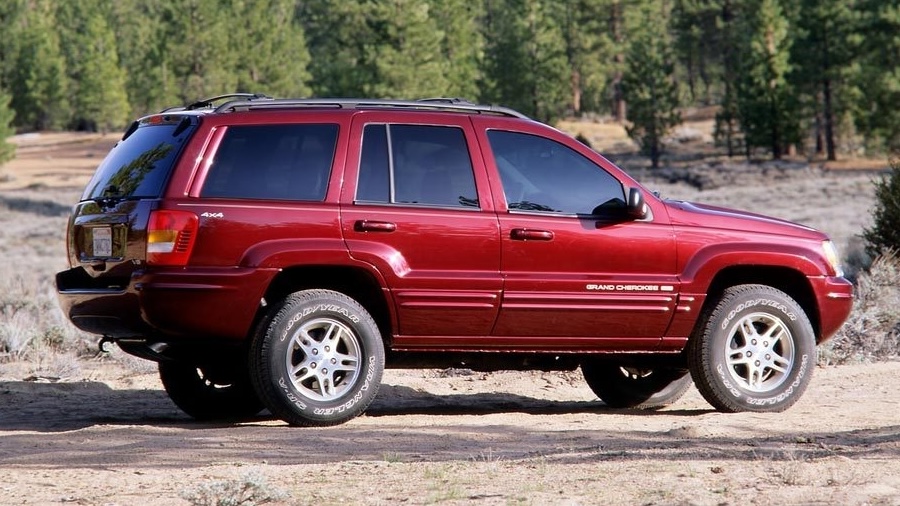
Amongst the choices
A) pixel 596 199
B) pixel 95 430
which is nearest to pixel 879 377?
pixel 596 199

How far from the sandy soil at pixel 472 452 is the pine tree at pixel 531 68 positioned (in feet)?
192

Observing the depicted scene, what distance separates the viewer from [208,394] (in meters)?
8.39

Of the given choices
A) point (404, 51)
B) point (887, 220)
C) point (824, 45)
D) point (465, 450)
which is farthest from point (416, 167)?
point (824, 45)

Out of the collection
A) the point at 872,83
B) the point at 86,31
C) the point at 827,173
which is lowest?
the point at 827,173

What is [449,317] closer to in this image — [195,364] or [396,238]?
[396,238]

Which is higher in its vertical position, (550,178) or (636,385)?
(550,178)

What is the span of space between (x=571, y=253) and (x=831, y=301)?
6.13ft

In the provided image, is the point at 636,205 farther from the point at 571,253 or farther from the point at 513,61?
the point at 513,61

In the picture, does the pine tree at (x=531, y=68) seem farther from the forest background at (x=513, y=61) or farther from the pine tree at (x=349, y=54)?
the pine tree at (x=349, y=54)

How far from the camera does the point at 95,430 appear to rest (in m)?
7.38

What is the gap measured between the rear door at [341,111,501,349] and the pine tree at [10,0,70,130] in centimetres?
7864

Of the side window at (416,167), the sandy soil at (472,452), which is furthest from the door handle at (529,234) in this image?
the sandy soil at (472,452)

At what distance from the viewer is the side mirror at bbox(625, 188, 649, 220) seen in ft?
25.2

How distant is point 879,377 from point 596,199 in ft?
10.8
